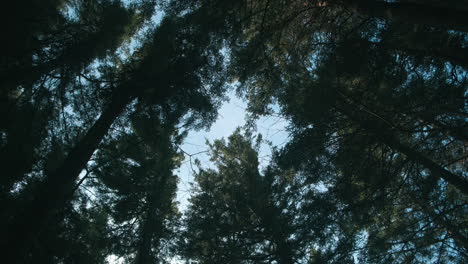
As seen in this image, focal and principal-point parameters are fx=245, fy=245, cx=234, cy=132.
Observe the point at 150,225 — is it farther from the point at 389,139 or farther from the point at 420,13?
the point at 420,13

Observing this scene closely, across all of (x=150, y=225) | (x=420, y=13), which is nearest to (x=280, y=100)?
(x=420, y=13)

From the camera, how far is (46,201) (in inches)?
157

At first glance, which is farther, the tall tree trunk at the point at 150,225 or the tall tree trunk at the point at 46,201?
the tall tree trunk at the point at 150,225

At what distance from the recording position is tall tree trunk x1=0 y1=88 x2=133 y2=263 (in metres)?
3.50

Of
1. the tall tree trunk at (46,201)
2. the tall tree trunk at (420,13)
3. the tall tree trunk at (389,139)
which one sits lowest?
the tall tree trunk at (46,201)

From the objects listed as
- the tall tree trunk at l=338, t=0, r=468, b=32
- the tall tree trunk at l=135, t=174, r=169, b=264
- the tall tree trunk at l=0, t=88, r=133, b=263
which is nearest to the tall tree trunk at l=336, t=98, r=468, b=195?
the tall tree trunk at l=338, t=0, r=468, b=32

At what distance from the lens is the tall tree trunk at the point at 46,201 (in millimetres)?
3498

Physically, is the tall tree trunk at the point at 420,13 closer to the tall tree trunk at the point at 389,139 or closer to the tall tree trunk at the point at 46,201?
the tall tree trunk at the point at 389,139

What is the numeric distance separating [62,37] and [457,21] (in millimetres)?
6919

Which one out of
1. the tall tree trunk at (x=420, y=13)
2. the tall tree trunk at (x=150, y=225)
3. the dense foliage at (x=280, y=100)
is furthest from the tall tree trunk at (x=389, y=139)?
the tall tree trunk at (x=150, y=225)

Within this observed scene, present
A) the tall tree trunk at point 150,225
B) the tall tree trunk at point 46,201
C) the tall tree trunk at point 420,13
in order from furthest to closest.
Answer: the tall tree trunk at point 150,225, the tall tree trunk at point 46,201, the tall tree trunk at point 420,13

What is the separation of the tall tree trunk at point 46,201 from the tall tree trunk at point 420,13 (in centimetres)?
518

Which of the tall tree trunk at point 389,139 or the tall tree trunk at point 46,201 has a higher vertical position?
the tall tree trunk at point 389,139

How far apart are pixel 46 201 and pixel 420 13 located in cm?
584
